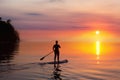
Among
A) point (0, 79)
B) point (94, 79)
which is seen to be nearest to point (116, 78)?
point (94, 79)

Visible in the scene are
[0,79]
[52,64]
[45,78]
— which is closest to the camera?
[0,79]

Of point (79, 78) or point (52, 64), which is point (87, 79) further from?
point (52, 64)

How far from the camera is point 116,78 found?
78.6ft

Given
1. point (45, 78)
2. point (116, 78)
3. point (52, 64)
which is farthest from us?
Result: point (52, 64)

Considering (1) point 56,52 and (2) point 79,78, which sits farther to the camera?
(1) point 56,52

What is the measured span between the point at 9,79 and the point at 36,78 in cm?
239

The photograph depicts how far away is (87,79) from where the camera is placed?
22.4 meters

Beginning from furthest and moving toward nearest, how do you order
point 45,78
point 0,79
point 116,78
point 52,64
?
point 52,64
point 116,78
point 45,78
point 0,79

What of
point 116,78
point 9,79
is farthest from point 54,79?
point 116,78

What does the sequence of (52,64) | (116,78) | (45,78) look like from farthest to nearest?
(52,64)
(116,78)
(45,78)

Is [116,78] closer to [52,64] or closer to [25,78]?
[25,78]

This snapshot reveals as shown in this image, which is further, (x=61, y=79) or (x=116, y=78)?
(x=116, y=78)

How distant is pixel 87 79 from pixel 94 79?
0.67 meters

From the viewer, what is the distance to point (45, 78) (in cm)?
2225
